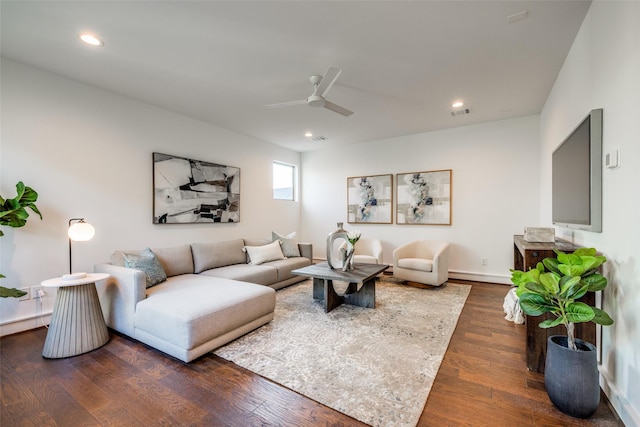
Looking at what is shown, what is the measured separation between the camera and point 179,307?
2.33 metres

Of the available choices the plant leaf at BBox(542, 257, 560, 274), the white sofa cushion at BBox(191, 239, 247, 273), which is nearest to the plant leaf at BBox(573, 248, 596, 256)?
the plant leaf at BBox(542, 257, 560, 274)

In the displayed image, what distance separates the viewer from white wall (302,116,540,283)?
4.43 metres

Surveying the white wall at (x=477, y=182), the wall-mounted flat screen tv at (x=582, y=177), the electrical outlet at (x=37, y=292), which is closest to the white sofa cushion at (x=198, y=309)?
the electrical outlet at (x=37, y=292)

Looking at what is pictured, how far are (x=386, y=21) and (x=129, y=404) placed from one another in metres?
3.30

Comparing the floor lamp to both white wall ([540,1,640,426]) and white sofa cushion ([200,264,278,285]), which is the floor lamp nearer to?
white sofa cushion ([200,264,278,285])

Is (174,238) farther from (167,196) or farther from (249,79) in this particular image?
(249,79)

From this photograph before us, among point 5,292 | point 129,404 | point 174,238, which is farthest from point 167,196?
point 129,404

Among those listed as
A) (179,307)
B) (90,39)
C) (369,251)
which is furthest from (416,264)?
(90,39)

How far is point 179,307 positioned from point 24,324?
191cm

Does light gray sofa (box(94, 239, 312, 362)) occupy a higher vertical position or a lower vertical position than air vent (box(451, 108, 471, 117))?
lower

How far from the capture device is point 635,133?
1.49m

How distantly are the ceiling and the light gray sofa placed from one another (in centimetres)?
206

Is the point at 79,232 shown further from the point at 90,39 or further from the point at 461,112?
the point at 461,112

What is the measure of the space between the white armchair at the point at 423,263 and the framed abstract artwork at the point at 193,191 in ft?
9.94
